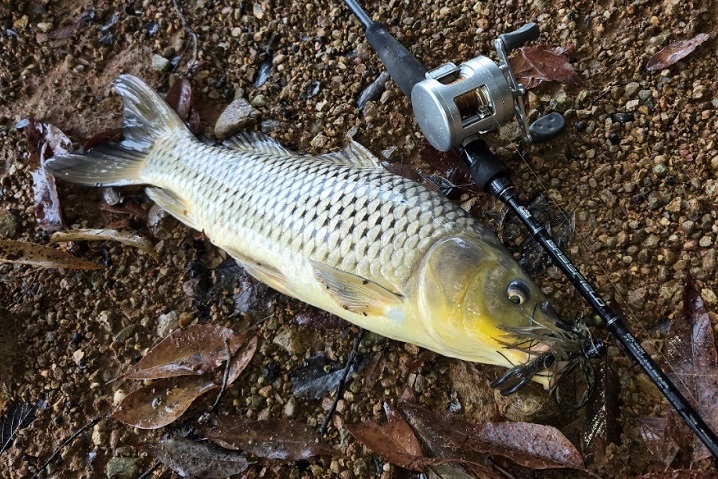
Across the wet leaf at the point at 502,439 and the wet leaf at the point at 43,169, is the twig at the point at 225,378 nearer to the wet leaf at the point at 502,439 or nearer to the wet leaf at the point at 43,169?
the wet leaf at the point at 502,439

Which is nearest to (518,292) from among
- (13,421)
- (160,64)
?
(13,421)

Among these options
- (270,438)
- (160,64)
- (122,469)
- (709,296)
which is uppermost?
(160,64)

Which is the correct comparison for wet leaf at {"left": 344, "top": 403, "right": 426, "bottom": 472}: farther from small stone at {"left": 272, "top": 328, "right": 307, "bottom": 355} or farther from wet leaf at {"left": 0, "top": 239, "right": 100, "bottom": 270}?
wet leaf at {"left": 0, "top": 239, "right": 100, "bottom": 270}

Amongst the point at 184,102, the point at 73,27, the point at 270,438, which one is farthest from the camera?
the point at 73,27

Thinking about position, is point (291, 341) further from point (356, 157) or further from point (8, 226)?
point (8, 226)

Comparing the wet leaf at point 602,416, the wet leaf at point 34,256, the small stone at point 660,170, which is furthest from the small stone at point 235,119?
the wet leaf at point 602,416

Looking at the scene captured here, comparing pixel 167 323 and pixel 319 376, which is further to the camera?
pixel 167 323

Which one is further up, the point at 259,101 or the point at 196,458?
the point at 259,101

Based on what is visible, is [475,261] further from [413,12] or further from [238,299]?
Answer: [413,12]

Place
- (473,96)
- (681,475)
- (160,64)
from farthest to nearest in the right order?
1. (160,64)
2. (473,96)
3. (681,475)
